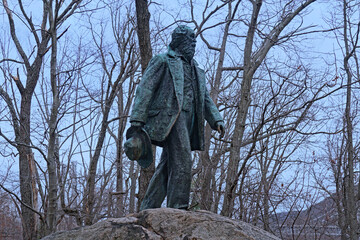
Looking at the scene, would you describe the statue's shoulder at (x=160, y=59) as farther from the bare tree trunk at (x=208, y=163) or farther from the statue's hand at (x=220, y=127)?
the bare tree trunk at (x=208, y=163)

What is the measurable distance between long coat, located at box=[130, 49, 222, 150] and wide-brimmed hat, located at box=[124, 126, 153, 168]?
11 cm

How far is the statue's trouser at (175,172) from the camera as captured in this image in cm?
483

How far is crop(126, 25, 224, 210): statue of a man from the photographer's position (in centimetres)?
486

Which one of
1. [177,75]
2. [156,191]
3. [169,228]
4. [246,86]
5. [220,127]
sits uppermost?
[246,86]

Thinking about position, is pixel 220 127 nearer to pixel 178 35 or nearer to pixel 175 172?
pixel 175 172

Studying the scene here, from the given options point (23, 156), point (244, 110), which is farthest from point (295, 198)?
point (23, 156)

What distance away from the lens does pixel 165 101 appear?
5.02 metres

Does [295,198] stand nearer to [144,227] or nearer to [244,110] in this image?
[244,110]

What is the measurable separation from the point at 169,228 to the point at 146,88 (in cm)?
159

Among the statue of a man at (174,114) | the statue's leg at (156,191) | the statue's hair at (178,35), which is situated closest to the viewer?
the statue of a man at (174,114)

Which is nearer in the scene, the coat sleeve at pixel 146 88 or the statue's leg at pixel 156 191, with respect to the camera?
the coat sleeve at pixel 146 88

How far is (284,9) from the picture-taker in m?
13.5

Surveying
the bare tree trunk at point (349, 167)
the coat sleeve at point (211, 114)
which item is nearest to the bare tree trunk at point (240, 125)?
the bare tree trunk at point (349, 167)

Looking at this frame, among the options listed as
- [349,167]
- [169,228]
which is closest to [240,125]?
[349,167]
